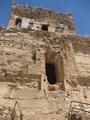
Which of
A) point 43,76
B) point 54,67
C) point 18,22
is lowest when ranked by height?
point 43,76

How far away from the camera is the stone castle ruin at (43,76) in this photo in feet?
29.1

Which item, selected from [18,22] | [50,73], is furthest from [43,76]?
[18,22]

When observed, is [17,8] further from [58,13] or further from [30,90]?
[30,90]

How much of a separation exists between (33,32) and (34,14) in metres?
4.58

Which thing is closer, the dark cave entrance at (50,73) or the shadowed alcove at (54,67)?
the shadowed alcove at (54,67)

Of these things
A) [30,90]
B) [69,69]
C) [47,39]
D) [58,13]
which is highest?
[58,13]

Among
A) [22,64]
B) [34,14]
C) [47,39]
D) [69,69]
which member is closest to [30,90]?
[22,64]

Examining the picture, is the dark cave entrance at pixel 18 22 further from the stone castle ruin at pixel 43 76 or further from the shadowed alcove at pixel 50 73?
the shadowed alcove at pixel 50 73

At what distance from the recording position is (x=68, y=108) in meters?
9.16

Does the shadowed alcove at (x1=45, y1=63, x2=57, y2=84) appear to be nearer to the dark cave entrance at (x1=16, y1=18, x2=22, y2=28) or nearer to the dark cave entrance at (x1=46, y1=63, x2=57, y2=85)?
the dark cave entrance at (x1=46, y1=63, x2=57, y2=85)

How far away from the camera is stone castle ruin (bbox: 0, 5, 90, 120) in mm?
8867

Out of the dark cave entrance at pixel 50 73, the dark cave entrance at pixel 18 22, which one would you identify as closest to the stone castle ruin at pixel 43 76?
the dark cave entrance at pixel 50 73

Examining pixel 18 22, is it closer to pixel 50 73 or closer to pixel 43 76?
pixel 50 73

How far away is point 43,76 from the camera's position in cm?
1016
